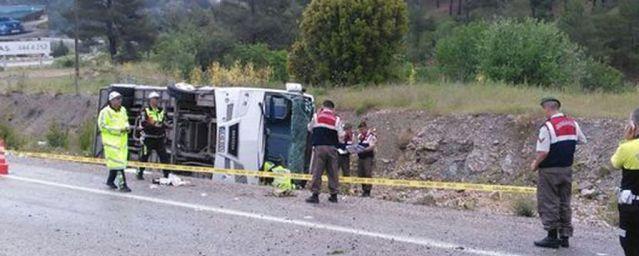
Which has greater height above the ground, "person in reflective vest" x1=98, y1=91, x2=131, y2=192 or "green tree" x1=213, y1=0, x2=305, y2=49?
"green tree" x1=213, y1=0, x2=305, y2=49

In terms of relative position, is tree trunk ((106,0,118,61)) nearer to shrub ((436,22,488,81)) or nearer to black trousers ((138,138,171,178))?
shrub ((436,22,488,81))

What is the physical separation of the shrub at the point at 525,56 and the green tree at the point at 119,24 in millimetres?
47103

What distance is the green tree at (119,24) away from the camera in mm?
75062

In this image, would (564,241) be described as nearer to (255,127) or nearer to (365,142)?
(365,142)

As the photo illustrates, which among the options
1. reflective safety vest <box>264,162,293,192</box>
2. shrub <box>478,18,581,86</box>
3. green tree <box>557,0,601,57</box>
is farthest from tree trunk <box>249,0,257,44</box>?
reflective safety vest <box>264,162,293,192</box>

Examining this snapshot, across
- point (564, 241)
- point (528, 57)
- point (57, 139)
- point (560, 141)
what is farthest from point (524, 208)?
point (528, 57)

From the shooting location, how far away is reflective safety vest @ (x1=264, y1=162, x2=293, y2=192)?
48.8ft

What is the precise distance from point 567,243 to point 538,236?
75cm

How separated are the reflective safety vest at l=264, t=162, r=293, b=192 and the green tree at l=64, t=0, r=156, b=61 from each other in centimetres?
5961

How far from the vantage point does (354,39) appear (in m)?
36.6

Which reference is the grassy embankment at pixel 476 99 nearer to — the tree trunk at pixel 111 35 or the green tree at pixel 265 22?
the green tree at pixel 265 22

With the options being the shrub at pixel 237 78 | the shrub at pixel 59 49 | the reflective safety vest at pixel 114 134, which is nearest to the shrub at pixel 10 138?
the shrub at pixel 237 78

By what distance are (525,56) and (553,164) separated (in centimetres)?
2413

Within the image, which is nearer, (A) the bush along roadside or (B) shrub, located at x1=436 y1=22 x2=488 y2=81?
(A) the bush along roadside
